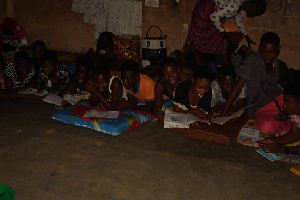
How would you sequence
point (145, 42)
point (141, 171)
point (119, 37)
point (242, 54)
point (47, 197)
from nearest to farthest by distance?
point (47, 197)
point (141, 171)
point (242, 54)
point (145, 42)
point (119, 37)

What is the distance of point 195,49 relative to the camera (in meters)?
4.88

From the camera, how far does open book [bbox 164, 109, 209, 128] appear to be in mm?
A: 3477

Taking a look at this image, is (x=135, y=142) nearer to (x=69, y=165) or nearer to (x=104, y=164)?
(x=104, y=164)

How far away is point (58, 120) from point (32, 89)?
110cm

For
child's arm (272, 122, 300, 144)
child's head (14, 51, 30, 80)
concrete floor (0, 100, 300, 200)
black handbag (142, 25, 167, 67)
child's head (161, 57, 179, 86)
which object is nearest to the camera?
concrete floor (0, 100, 300, 200)

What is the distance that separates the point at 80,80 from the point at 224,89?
1903 mm

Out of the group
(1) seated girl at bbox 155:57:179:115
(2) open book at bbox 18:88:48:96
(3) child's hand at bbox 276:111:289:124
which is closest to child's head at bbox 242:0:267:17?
(1) seated girl at bbox 155:57:179:115

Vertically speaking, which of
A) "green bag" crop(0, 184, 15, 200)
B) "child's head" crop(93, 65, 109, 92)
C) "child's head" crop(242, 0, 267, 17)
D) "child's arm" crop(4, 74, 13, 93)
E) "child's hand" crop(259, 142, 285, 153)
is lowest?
"green bag" crop(0, 184, 15, 200)

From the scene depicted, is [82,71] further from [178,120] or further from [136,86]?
[178,120]

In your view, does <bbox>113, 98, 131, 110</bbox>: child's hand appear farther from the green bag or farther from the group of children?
the green bag

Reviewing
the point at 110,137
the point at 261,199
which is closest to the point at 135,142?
the point at 110,137

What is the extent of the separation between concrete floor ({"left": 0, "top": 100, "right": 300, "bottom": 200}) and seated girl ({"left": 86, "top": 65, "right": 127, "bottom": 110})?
0.50 m

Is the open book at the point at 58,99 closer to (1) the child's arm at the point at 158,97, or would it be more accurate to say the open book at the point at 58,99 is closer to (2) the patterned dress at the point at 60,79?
(2) the patterned dress at the point at 60,79

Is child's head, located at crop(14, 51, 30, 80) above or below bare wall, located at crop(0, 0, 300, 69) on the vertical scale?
below
